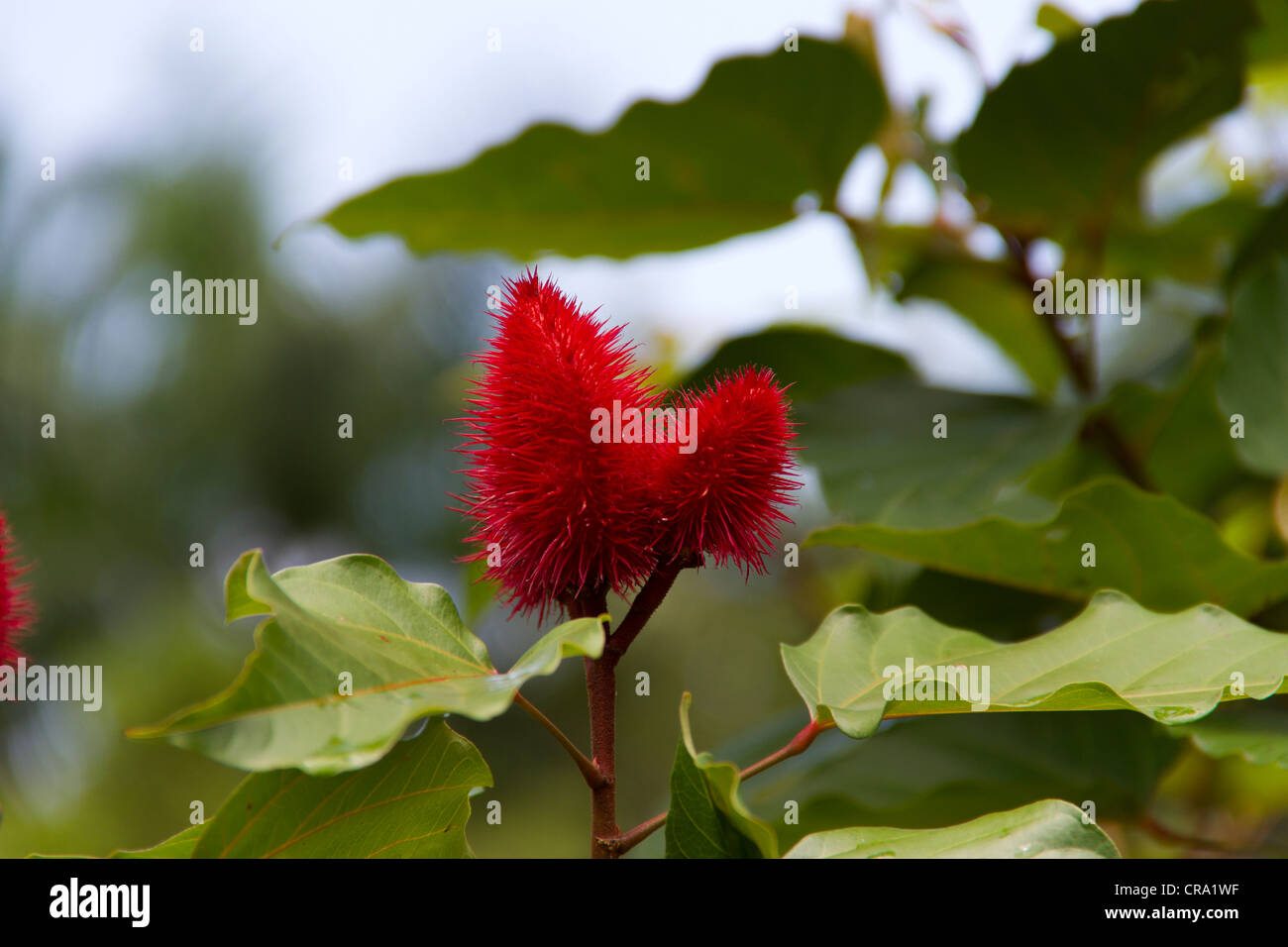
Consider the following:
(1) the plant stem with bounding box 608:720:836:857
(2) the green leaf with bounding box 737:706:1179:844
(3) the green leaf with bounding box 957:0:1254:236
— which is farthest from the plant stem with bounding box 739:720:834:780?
(3) the green leaf with bounding box 957:0:1254:236

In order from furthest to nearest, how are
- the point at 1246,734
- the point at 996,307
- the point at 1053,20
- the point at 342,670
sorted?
the point at 996,307, the point at 1053,20, the point at 1246,734, the point at 342,670

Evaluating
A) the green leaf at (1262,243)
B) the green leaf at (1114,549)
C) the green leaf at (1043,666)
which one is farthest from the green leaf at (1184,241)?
the green leaf at (1043,666)

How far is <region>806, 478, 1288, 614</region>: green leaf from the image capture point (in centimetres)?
61

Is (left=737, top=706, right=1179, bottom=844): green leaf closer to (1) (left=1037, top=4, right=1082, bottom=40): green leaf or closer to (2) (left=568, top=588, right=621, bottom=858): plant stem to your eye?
(2) (left=568, top=588, right=621, bottom=858): plant stem

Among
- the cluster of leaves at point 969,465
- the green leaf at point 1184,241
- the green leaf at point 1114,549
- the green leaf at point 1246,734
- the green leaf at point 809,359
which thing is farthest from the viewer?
the green leaf at point 1184,241

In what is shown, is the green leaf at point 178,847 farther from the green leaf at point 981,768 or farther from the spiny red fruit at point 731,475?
the green leaf at point 981,768

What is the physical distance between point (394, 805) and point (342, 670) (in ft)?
0.35

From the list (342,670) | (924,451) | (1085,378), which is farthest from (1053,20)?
(342,670)

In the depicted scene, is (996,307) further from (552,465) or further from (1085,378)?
(552,465)

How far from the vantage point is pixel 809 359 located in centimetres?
87

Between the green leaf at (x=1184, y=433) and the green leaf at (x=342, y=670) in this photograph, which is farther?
the green leaf at (x=1184, y=433)

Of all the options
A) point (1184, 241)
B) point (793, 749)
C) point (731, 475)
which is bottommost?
point (793, 749)

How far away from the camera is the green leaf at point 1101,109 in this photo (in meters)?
0.69

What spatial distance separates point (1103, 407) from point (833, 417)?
201 mm
